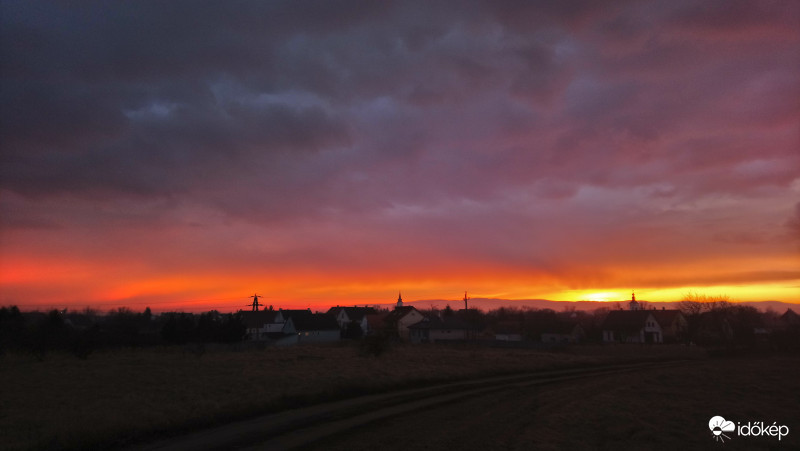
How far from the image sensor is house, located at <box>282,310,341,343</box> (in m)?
98.6

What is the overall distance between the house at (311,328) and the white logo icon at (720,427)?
265 feet

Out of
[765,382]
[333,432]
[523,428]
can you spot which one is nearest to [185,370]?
[333,432]

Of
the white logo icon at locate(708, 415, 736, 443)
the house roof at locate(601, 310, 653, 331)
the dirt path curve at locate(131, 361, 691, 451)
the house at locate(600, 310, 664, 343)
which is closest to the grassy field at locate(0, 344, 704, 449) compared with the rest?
the dirt path curve at locate(131, 361, 691, 451)

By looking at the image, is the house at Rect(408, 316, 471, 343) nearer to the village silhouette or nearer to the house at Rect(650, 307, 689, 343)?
the village silhouette

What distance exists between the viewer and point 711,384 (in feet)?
109

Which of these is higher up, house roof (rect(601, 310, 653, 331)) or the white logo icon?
house roof (rect(601, 310, 653, 331))

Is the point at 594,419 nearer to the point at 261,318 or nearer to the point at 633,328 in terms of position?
the point at 633,328

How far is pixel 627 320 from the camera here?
103 m

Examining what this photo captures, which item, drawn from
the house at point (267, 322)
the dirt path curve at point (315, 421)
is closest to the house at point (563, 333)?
the house at point (267, 322)

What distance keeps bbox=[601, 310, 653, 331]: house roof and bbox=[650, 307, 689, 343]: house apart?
20.8 feet

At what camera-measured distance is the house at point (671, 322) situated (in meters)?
109

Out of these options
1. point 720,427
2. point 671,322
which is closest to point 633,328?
point 671,322

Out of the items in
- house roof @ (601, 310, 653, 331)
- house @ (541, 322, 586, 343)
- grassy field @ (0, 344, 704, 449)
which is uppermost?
house roof @ (601, 310, 653, 331)

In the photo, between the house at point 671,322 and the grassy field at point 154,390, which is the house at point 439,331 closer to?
the house at point 671,322
